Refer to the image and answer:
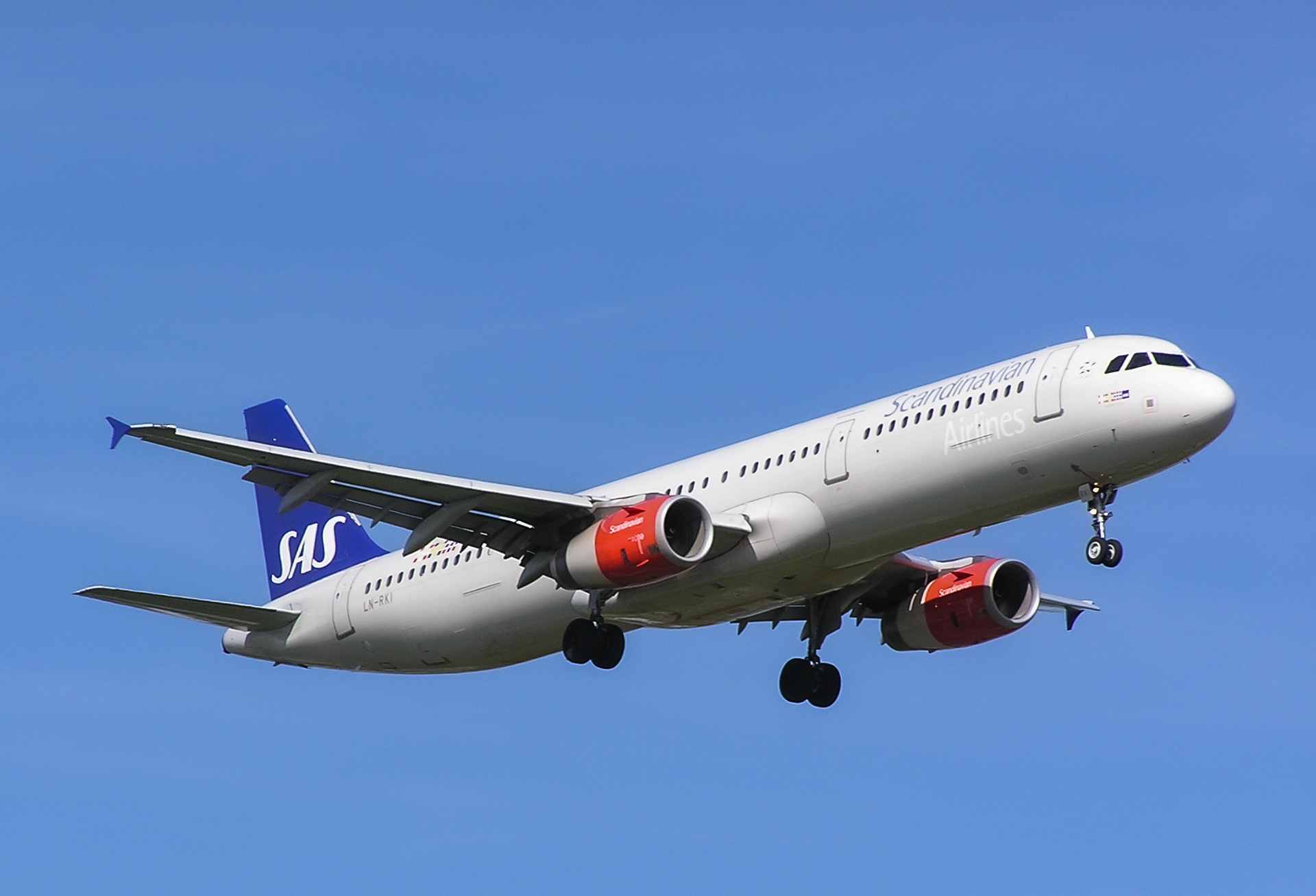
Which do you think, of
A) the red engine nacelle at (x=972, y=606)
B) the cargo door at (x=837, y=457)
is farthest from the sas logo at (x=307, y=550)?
the cargo door at (x=837, y=457)

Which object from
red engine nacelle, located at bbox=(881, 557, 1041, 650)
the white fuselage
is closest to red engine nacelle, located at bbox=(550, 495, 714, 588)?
the white fuselage

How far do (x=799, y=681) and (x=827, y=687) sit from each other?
65cm

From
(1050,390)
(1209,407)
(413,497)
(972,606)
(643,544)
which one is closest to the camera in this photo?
(1209,407)

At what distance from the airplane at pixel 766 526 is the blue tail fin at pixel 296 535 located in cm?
168

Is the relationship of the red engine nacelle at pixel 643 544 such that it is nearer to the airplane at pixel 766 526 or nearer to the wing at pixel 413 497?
the airplane at pixel 766 526

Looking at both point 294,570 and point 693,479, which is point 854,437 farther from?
point 294,570

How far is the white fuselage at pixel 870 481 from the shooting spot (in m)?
34.0

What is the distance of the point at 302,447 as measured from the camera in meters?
48.8

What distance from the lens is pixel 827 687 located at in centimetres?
4281

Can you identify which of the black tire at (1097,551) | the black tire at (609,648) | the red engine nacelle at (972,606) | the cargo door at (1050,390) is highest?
the cargo door at (1050,390)

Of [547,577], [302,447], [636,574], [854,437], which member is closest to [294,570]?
[302,447]

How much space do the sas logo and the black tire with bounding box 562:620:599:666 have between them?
33.8ft

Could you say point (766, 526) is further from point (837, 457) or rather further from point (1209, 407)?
point (1209, 407)

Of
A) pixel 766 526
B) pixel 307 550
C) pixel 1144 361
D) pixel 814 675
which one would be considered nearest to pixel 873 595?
pixel 814 675
